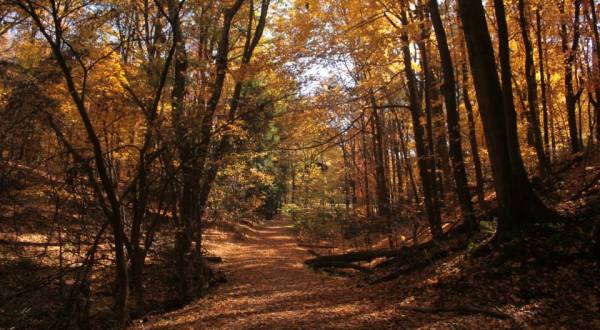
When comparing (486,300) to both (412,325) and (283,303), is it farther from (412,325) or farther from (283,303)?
(283,303)

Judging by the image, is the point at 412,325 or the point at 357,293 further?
the point at 357,293

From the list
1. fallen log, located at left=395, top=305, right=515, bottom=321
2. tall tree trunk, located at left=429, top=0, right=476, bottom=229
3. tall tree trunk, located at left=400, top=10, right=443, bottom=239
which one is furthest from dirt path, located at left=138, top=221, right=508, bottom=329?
tall tree trunk, located at left=429, top=0, right=476, bottom=229

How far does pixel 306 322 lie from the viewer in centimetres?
645

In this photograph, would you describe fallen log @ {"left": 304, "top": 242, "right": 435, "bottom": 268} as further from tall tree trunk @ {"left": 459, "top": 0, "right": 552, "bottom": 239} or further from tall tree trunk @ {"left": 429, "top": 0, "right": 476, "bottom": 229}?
tall tree trunk @ {"left": 459, "top": 0, "right": 552, "bottom": 239}

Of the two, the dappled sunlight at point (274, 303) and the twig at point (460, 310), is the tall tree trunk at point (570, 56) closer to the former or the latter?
the twig at point (460, 310)

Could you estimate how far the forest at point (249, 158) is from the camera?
21.0 feet

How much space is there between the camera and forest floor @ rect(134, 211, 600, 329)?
5.29 meters

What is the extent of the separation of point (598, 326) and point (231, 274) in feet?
33.7

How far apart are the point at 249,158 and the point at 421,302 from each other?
5726mm

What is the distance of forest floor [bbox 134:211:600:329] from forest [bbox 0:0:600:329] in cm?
4

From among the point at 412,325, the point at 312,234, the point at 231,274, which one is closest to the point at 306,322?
the point at 412,325

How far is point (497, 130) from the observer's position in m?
7.04

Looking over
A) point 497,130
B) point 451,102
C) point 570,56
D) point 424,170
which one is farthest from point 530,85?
point 497,130

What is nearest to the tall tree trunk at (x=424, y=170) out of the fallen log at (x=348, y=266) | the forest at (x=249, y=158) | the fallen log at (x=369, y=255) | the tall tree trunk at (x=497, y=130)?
the forest at (x=249, y=158)
